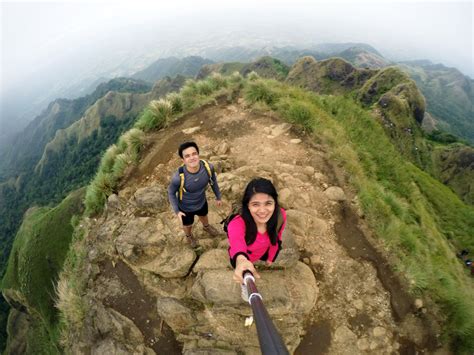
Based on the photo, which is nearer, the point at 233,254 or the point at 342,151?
the point at 233,254

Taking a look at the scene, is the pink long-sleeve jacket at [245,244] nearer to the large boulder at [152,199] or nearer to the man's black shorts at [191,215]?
the man's black shorts at [191,215]

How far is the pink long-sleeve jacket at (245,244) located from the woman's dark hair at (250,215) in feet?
0.30

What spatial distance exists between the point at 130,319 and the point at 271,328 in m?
5.46

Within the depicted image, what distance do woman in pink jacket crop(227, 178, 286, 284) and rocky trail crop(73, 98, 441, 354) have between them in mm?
1853

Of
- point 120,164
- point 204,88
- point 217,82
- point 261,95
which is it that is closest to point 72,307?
point 120,164

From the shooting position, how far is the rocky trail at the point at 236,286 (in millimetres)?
5414

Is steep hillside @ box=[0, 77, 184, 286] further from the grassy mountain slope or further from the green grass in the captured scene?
the grassy mountain slope

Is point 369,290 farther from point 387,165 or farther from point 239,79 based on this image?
point 239,79

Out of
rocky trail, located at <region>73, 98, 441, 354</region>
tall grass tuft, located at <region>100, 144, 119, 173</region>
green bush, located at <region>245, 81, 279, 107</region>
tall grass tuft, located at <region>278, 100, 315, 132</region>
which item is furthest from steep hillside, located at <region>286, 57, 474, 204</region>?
tall grass tuft, located at <region>100, 144, 119, 173</region>

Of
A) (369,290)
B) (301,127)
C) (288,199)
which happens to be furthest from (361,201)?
(301,127)

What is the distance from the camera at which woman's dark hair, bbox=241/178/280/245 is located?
12.1 ft

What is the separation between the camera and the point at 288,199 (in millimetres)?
8000

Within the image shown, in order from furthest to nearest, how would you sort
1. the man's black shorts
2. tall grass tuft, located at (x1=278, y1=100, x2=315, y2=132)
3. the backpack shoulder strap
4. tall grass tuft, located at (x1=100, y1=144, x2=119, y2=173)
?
tall grass tuft, located at (x1=278, y1=100, x2=315, y2=132) → tall grass tuft, located at (x1=100, y1=144, x2=119, y2=173) → the man's black shorts → the backpack shoulder strap

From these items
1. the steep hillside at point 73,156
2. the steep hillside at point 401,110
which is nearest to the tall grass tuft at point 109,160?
the steep hillside at point 401,110
